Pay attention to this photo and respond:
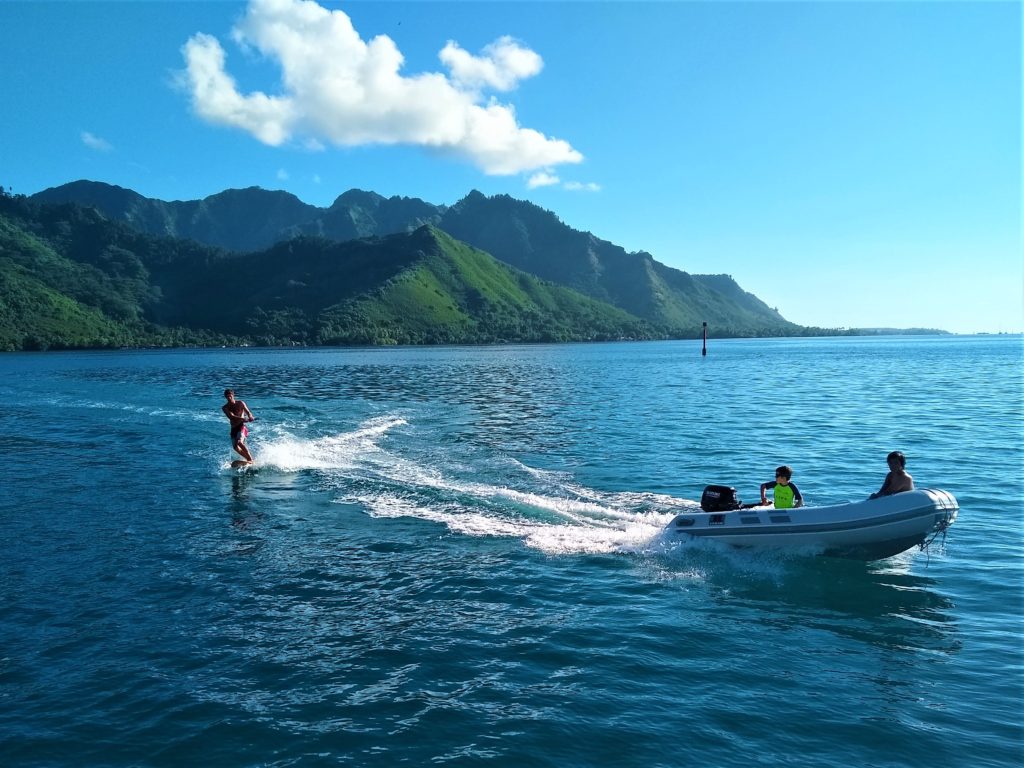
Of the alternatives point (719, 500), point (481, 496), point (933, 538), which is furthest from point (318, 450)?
point (933, 538)

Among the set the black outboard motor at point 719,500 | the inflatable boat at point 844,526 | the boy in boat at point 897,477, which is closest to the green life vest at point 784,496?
the inflatable boat at point 844,526

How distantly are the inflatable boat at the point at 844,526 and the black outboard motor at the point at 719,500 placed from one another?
62cm

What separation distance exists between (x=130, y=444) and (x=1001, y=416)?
51418 millimetres

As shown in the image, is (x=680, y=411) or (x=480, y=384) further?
(x=480, y=384)

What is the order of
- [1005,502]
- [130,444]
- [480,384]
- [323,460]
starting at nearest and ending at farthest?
[1005,502] < [323,460] < [130,444] < [480,384]

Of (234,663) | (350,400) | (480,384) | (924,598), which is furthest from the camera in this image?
(480,384)

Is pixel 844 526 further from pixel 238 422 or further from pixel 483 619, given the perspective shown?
pixel 238 422

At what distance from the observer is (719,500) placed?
1677 centimetres

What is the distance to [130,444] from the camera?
3347cm

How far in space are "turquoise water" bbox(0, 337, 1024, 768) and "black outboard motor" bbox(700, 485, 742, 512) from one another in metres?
1.40

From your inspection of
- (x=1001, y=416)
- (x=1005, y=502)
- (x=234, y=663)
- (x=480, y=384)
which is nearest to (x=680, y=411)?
(x=1001, y=416)

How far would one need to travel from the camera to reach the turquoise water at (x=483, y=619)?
29.5 ft

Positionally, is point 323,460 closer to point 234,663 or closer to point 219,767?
point 234,663

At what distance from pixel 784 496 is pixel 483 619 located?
27.9 feet
